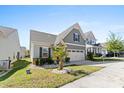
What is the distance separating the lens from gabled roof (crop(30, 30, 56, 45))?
54.9 ft

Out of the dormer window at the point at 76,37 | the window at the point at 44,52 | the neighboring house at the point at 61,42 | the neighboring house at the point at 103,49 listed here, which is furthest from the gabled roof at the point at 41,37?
the neighboring house at the point at 103,49

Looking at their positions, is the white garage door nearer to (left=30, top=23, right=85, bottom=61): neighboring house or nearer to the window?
(left=30, top=23, right=85, bottom=61): neighboring house

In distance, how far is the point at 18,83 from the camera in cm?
788

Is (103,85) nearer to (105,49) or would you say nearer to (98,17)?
(98,17)

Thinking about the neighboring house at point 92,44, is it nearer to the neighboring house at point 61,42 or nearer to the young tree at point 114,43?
the young tree at point 114,43

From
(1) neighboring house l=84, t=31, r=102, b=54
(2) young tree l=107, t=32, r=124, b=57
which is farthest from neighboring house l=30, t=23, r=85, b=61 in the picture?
(2) young tree l=107, t=32, r=124, b=57

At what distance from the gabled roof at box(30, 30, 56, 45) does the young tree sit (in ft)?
53.1

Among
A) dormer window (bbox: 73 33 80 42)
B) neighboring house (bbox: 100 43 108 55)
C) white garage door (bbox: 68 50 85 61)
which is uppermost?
dormer window (bbox: 73 33 80 42)

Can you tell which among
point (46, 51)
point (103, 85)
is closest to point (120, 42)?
point (46, 51)

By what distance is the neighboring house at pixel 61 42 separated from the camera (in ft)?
54.0

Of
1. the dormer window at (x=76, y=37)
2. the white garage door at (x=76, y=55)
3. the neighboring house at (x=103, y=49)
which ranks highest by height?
the dormer window at (x=76, y=37)

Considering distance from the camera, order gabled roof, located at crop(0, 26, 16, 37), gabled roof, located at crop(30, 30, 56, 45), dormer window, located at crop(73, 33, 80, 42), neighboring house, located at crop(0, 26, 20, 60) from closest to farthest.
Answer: neighboring house, located at crop(0, 26, 20, 60), gabled roof, located at crop(0, 26, 16, 37), gabled roof, located at crop(30, 30, 56, 45), dormer window, located at crop(73, 33, 80, 42)

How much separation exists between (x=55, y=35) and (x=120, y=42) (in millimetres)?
17105
